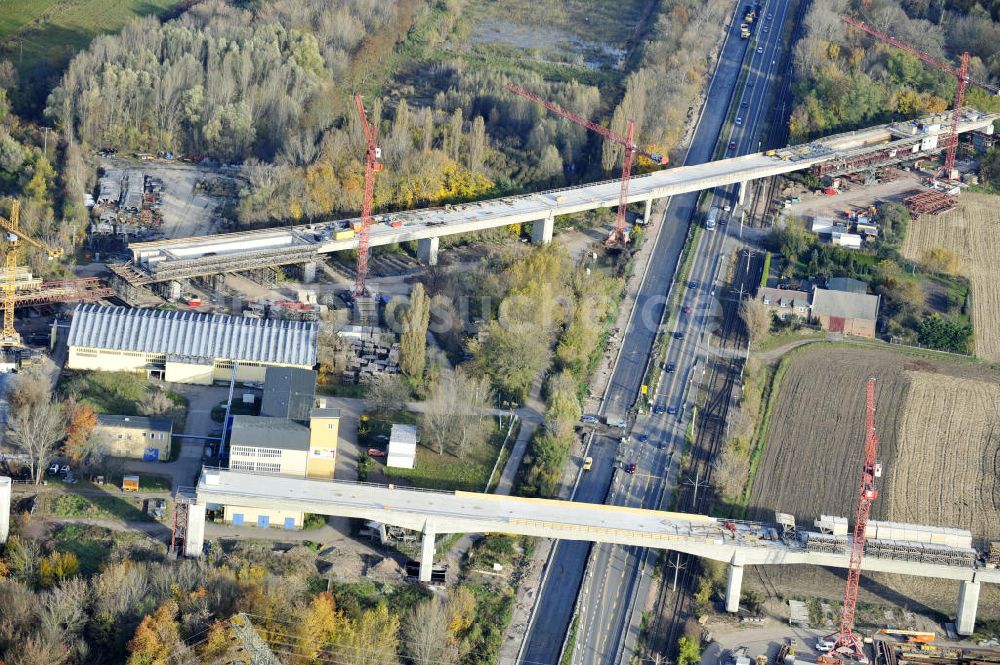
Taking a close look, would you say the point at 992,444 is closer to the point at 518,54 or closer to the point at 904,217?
the point at 904,217

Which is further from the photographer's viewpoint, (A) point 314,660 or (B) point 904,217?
(B) point 904,217

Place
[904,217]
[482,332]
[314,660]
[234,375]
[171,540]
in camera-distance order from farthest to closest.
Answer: [904,217] < [482,332] < [234,375] < [171,540] < [314,660]

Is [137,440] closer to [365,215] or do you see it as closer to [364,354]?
[364,354]

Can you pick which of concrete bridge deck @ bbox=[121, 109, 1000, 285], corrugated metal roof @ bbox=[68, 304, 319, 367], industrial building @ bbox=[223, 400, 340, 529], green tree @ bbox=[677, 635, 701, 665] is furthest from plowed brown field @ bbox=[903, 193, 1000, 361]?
corrugated metal roof @ bbox=[68, 304, 319, 367]

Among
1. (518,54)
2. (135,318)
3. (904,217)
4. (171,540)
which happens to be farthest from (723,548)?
(518,54)

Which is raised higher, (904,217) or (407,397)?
(904,217)
